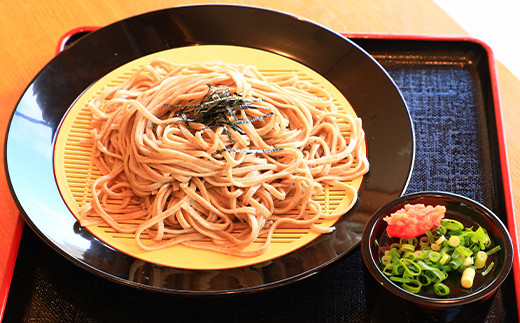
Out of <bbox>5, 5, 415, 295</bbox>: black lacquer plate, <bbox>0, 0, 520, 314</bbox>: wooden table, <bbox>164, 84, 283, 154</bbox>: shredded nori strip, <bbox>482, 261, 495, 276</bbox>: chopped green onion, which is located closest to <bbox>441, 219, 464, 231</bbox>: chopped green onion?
<bbox>482, 261, 495, 276</bbox>: chopped green onion

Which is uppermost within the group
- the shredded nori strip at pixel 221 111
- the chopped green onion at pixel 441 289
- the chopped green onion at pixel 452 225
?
the shredded nori strip at pixel 221 111

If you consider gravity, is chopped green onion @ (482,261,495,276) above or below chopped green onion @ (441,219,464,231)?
below

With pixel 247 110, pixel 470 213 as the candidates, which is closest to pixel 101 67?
pixel 247 110

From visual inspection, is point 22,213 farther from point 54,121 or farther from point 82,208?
point 54,121

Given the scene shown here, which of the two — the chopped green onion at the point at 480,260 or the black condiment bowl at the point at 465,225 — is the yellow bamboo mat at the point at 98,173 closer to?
the black condiment bowl at the point at 465,225

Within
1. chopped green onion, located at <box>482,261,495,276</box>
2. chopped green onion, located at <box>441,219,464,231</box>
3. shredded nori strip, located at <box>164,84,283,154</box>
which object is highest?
shredded nori strip, located at <box>164,84,283,154</box>

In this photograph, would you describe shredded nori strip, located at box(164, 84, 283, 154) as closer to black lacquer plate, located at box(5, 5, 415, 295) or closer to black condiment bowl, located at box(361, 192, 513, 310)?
black lacquer plate, located at box(5, 5, 415, 295)

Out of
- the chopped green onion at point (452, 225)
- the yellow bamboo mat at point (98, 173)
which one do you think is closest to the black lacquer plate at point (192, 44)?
the yellow bamboo mat at point (98, 173)

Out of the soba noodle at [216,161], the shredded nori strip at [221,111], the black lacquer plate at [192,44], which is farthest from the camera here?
the shredded nori strip at [221,111]

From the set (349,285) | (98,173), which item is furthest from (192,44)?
(349,285)
